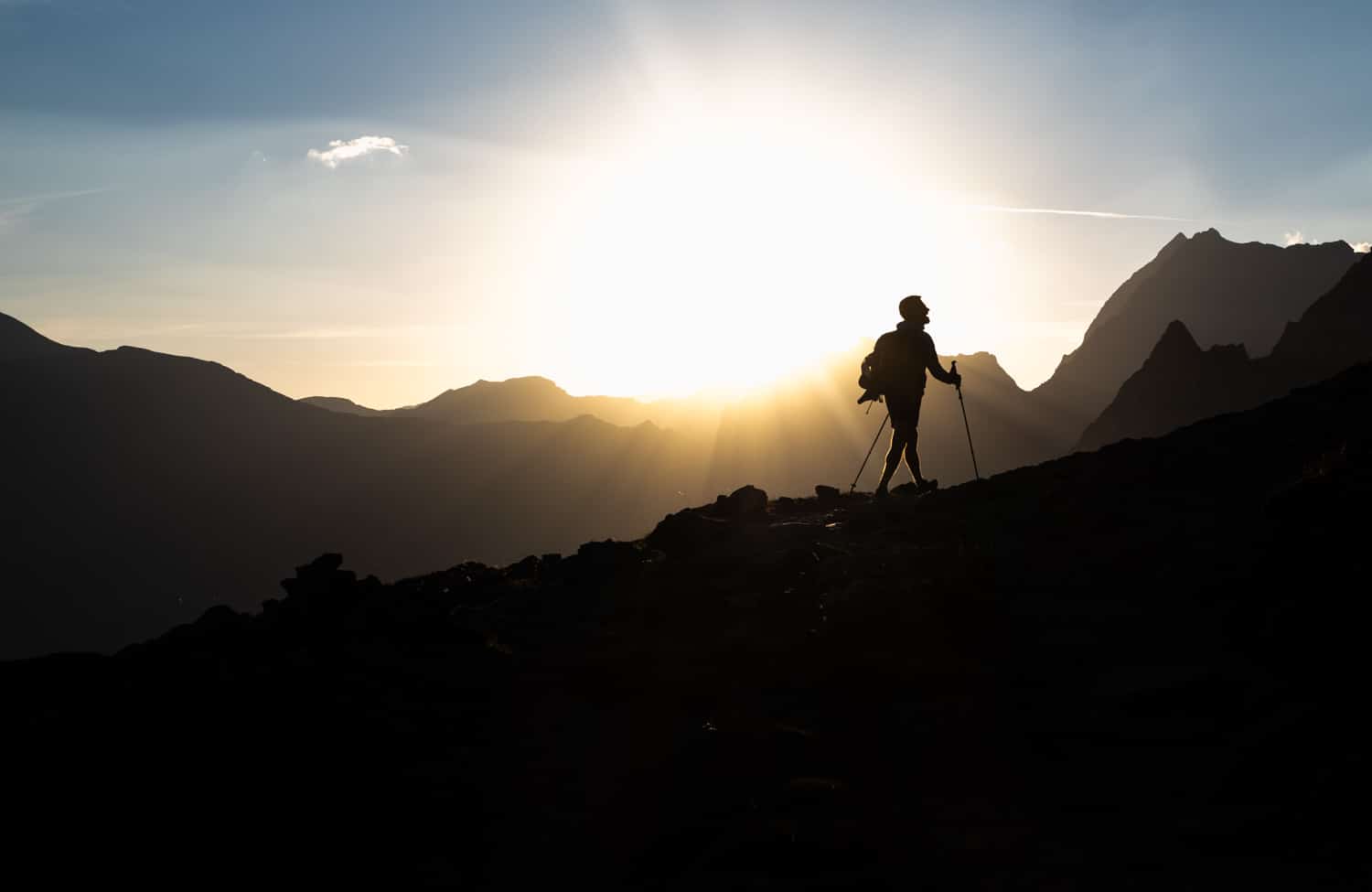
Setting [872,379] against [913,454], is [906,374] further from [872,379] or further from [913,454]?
[913,454]

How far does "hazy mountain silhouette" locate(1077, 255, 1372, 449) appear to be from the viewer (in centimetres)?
12031

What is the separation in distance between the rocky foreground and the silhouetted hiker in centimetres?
513

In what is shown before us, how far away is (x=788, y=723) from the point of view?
25.9ft

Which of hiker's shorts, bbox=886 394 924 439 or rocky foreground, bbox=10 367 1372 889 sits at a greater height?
hiker's shorts, bbox=886 394 924 439

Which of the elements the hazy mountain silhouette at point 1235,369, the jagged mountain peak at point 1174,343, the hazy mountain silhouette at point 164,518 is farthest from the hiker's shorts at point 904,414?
the jagged mountain peak at point 1174,343

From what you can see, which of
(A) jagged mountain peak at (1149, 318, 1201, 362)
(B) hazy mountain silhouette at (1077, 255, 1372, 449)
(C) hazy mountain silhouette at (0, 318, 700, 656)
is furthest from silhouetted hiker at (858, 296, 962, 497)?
(A) jagged mountain peak at (1149, 318, 1201, 362)

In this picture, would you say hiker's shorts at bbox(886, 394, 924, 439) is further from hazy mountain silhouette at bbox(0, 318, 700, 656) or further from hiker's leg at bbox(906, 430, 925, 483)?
hazy mountain silhouette at bbox(0, 318, 700, 656)

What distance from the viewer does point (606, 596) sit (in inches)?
477

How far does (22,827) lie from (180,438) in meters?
213

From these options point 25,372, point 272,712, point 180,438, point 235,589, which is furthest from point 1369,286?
point 25,372

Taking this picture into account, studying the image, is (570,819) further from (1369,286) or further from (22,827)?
(1369,286)

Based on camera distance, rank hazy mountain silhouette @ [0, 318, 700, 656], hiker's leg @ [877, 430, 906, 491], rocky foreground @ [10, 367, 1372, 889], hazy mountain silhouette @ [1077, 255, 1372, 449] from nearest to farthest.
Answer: rocky foreground @ [10, 367, 1372, 889], hiker's leg @ [877, 430, 906, 491], hazy mountain silhouette @ [1077, 255, 1372, 449], hazy mountain silhouette @ [0, 318, 700, 656]

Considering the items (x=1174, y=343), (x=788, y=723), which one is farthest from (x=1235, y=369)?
(x=788, y=723)

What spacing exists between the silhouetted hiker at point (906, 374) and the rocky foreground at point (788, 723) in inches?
202
